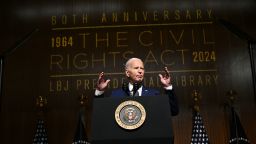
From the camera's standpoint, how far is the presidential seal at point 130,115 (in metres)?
3.37

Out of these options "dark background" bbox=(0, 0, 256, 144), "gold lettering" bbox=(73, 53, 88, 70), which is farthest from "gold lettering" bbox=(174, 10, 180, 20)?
"gold lettering" bbox=(73, 53, 88, 70)

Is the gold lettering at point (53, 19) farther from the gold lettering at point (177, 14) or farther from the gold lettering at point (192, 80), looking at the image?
the gold lettering at point (192, 80)

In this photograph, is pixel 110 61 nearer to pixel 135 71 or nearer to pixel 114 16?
pixel 114 16

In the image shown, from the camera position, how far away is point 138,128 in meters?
3.35

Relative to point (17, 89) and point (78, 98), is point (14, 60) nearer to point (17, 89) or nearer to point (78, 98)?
point (17, 89)

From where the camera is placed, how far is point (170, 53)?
8.65m

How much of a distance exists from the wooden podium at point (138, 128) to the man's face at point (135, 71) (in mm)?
732

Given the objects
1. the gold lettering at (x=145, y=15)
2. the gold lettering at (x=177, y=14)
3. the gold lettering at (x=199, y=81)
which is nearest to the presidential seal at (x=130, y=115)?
the gold lettering at (x=199, y=81)

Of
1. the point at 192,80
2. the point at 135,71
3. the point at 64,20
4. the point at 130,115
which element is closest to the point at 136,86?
the point at 135,71

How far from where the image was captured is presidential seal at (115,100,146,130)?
337 cm

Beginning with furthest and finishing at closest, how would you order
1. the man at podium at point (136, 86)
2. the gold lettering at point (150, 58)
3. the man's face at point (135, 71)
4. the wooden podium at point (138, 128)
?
the gold lettering at point (150, 58)
the man's face at point (135, 71)
the man at podium at point (136, 86)
the wooden podium at point (138, 128)

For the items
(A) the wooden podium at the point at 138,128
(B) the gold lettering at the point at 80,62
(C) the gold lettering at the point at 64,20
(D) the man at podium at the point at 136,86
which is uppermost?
(C) the gold lettering at the point at 64,20

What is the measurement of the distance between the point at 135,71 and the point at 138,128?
0.95m

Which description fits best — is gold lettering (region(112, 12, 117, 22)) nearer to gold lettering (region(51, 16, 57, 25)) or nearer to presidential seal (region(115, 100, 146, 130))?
gold lettering (region(51, 16, 57, 25))
